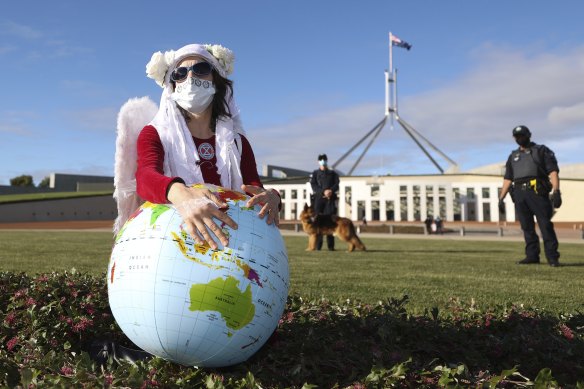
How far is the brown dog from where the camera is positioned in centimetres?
1273

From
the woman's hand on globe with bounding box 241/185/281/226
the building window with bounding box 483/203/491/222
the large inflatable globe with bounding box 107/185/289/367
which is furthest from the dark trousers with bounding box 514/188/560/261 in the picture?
the building window with bounding box 483/203/491/222

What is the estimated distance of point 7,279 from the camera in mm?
4520

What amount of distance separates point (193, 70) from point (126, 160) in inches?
30.4

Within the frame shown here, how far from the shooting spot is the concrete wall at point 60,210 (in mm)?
50875

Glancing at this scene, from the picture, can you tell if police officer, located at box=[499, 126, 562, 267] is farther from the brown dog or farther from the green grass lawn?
the brown dog

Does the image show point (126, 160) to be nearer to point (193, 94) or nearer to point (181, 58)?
point (193, 94)

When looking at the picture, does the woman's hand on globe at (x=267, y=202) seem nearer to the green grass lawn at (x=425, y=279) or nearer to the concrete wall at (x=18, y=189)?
the green grass lawn at (x=425, y=279)

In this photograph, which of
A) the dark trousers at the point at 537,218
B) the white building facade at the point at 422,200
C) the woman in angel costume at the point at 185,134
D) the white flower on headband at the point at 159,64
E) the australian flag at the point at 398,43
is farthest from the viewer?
the australian flag at the point at 398,43

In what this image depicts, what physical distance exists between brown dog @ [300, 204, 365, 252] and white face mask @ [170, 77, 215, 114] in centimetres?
971

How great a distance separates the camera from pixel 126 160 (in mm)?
3260

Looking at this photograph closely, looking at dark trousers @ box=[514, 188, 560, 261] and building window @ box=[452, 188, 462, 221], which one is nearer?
dark trousers @ box=[514, 188, 560, 261]

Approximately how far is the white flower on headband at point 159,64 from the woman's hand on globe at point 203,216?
1245mm

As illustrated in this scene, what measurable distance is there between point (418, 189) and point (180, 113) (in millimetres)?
46136

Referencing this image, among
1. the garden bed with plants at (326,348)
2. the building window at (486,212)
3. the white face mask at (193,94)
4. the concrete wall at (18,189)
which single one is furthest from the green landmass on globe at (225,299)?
the concrete wall at (18,189)
